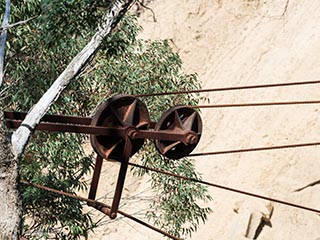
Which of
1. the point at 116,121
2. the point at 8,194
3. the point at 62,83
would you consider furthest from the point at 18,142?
the point at 116,121

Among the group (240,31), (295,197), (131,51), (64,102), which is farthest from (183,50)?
(64,102)

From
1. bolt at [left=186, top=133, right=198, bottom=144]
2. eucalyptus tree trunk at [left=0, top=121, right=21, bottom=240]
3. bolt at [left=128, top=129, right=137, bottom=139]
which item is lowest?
eucalyptus tree trunk at [left=0, top=121, right=21, bottom=240]

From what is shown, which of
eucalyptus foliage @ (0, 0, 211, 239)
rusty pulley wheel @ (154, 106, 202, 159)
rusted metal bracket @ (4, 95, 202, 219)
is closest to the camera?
rusted metal bracket @ (4, 95, 202, 219)

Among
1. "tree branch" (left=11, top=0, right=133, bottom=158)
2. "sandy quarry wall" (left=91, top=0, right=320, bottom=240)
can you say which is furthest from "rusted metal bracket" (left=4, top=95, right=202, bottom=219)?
"sandy quarry wall" (left=91, top=0, right=320, bottom=240)

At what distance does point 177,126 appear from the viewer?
5.77 m

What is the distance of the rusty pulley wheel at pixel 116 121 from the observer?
5523mm

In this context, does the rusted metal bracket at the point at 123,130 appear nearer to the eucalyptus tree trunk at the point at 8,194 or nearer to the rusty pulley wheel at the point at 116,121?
the rusty pulley wheel at the point at 116,121

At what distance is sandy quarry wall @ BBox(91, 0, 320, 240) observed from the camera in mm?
13094

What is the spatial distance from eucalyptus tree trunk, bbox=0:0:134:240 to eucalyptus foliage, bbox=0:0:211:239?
167 centimetres

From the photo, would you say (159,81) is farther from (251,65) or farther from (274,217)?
(251,65)

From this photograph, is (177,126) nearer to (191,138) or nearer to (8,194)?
(191,138)

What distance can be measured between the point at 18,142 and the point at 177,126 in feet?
4.89

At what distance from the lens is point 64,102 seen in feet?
30.7

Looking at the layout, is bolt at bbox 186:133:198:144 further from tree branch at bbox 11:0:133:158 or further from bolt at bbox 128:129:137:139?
tree branch at bbox 11:0:133:158
